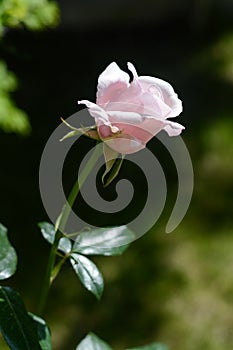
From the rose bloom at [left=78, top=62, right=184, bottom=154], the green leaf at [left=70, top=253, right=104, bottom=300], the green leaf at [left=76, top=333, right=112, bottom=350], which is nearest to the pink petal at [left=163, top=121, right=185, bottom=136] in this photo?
the rose bloom at [left=78, top=62, right=184, bottom=154]

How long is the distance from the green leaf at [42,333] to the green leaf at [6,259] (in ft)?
0.16

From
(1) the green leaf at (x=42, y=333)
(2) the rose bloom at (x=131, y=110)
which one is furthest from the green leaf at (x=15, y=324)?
(2) the rose bloom at (x=131, y=110)

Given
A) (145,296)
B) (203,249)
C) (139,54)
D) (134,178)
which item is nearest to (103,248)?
(145,296)

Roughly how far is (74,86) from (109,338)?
5.32 feet

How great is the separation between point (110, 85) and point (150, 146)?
2390mm

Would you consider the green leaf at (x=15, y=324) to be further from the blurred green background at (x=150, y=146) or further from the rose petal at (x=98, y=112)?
the blurred green background at (x=150, y=146)

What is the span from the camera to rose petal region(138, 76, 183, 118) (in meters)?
0.64

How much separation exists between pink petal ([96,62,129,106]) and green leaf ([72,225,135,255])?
219 mm

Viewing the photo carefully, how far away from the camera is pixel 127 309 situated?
2293mm

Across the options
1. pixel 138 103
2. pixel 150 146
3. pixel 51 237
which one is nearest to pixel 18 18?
pixel 51 237

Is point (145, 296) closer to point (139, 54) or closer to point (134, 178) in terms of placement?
point (134, 178)

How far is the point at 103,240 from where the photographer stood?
850mm

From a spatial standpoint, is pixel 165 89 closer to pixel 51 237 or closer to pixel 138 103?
pixel 138 103

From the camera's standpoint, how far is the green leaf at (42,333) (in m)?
0.73
